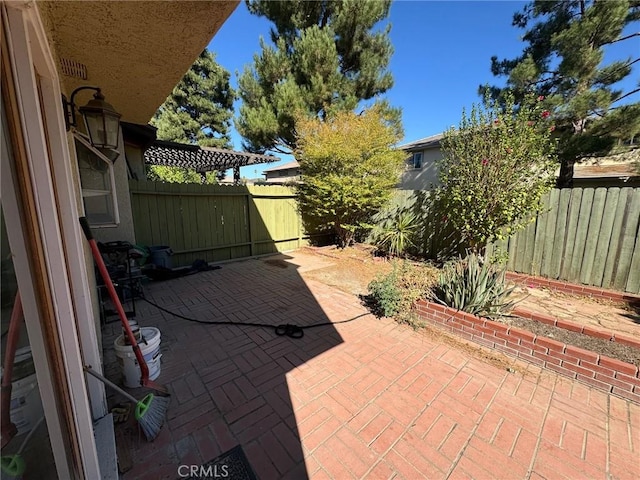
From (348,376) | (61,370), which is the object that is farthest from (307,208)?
(61,370)

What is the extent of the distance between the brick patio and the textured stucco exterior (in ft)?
8.39

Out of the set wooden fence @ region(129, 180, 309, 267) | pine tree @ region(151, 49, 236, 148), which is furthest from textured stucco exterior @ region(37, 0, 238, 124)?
pine tree @ region(151, 49, 236, 148)

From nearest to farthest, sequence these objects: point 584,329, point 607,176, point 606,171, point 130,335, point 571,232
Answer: point 130,335 → point 584,329 → point 571,232 → point 607,176 → point 606,171

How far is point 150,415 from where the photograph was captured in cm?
176

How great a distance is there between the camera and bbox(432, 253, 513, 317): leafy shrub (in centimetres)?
305

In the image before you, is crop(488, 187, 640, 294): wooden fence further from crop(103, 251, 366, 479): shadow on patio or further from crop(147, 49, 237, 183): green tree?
crop(147, 49, 237, 183): green tree

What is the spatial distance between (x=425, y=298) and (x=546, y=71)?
8.71 meters

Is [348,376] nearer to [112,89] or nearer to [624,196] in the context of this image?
[112,89]

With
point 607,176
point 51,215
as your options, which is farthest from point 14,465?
point 607,176

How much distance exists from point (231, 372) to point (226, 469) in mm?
900

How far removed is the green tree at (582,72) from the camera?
6418mm

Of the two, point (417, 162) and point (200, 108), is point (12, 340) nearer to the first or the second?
point (417, 162)

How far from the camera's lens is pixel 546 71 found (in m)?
7.76

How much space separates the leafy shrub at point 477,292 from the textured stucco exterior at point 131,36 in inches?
A: 132
